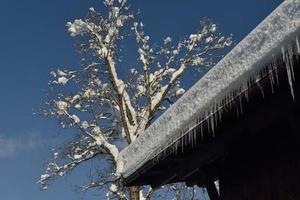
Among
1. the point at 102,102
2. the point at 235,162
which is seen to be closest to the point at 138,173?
the point at 235,162

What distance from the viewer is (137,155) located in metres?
3.50

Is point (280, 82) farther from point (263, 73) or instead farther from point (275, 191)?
point (275, 191)

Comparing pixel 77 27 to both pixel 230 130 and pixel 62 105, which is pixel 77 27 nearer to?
pixel 62 105

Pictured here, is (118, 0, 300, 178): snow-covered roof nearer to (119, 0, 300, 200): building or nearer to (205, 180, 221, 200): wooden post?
(119, 0, 300, 200): building

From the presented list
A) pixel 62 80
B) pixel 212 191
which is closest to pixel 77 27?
pixel 62 80

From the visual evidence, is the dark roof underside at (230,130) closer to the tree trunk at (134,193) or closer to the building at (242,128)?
the building at (242,128)

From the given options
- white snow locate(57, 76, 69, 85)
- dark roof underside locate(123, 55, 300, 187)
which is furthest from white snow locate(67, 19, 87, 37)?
dark roof underside locate(123, 55, 300, 187)

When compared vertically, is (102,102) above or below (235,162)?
above

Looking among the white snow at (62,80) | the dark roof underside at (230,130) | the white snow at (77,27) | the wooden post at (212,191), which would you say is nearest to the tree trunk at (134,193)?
the white snow at (62,80)

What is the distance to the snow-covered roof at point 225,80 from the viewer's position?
2.38m

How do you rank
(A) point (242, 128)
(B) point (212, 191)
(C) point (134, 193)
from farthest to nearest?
(C) point (134, 193)
(B) point (212, 191)
(A) point (242, 128)

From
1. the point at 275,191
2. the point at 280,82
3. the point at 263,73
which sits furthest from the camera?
the point at 275,191

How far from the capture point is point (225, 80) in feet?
9.02

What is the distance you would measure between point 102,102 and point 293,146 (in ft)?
41.2
